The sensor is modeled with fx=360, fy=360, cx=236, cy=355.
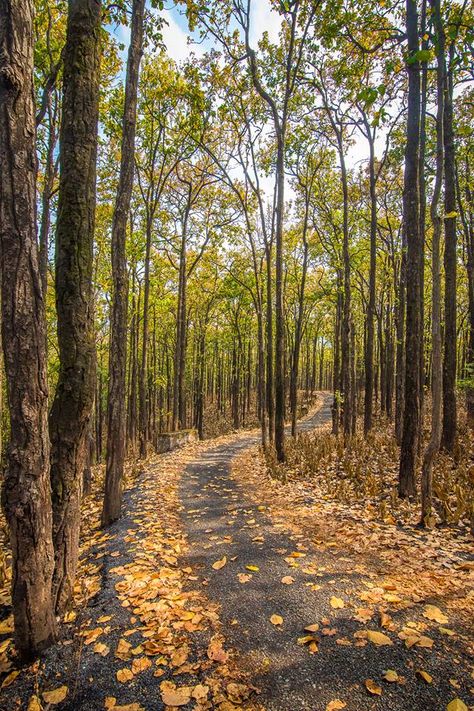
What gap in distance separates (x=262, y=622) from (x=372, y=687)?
963 millimetres

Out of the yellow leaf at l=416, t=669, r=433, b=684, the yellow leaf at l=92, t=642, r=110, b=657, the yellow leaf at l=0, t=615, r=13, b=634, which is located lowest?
the yellow leaf at l=0, t=615, r=13, b=634

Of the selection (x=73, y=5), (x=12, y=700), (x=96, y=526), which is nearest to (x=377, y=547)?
(x=12, y=700)

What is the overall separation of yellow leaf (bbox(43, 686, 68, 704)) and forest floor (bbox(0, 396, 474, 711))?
2cm

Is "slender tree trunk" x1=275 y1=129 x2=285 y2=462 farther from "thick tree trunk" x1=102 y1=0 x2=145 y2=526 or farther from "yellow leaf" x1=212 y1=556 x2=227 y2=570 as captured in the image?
"yellow leaf" x1=212 y1=556 x2=227 y2=570

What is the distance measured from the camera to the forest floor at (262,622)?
7.57 feet

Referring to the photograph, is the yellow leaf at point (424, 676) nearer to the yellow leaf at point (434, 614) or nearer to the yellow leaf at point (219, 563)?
the yellow leaf at point (434, 614)

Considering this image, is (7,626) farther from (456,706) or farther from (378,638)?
(456,706)

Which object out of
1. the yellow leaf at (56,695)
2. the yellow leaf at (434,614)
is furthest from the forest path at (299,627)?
the yellow leaf at (56,695)

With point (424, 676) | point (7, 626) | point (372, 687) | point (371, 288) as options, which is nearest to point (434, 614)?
point (424, 676)

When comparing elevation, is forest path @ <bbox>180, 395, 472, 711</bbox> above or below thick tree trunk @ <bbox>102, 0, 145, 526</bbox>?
below

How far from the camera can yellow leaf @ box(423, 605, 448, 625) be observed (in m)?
2.86

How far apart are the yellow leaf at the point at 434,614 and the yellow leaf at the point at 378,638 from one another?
0.49m

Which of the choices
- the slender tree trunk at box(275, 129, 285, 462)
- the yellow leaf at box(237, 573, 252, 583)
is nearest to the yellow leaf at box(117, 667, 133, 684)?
the yellow leaf at box(237, 573, 252, 583)

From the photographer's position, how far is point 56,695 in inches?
93.0
